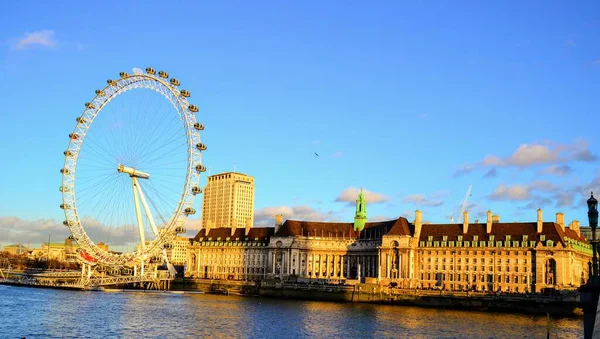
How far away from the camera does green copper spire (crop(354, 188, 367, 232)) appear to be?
17600 cm

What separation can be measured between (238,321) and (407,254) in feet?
234

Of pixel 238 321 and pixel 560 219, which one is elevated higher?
pixel 560 219

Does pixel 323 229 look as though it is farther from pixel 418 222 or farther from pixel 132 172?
pixel 132 172

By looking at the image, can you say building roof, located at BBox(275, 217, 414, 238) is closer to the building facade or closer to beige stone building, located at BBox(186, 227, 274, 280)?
the building facade

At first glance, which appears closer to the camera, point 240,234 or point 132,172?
point 132,172

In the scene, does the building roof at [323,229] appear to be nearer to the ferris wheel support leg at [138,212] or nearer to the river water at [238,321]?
the ferris wheel support leg at [138,212]

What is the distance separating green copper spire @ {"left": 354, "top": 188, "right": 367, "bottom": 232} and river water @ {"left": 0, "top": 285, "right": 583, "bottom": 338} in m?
67.6

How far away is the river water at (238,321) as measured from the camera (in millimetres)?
67750

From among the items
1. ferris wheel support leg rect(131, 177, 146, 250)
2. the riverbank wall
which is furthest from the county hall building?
ferris wheel support leg rect(131, 177, 146, 250)


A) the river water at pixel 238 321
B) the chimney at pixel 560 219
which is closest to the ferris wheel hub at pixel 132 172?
the river water at pixel 238 321

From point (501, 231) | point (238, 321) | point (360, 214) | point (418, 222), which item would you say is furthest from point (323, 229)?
point (238, 321)

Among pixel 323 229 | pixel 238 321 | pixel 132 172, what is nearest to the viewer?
pixel 238 321

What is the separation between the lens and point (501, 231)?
138 meters

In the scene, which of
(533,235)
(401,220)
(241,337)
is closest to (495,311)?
(533,235)
